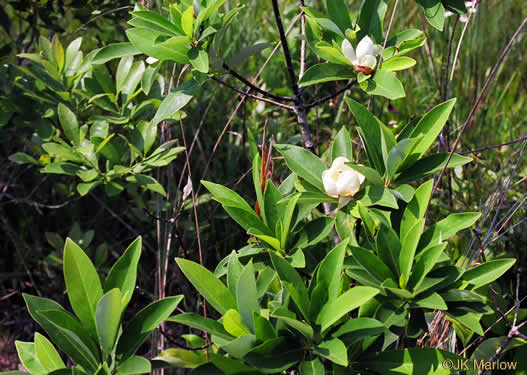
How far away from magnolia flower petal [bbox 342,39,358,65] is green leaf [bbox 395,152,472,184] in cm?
21

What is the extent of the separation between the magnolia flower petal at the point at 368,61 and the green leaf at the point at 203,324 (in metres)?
0.51

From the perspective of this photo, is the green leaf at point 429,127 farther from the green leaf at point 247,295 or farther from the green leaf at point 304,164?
the green leaf at point 247,295

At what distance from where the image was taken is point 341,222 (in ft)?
3.12

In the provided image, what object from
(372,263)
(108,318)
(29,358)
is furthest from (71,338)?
(372,263)

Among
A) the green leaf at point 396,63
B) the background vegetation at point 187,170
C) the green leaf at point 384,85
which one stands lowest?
the background vegetation at point 187,170

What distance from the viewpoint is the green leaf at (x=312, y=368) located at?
31.4 inches

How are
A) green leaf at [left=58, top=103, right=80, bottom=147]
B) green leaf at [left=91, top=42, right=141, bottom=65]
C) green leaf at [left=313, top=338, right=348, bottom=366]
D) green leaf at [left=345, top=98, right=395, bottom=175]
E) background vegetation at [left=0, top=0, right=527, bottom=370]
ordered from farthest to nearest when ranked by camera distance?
background vegetation at [left=0, top=0, right=527, bottom=370]
green leaf at [left=58, top=103, right=80, bottom=147]
green leaf at [left=91, top=42, right=141, bottom=65]
green leaf at [left=345, top=98, right=395, bottom=175]
green leaf at [left=313, top=338, right=348, bottom=366]

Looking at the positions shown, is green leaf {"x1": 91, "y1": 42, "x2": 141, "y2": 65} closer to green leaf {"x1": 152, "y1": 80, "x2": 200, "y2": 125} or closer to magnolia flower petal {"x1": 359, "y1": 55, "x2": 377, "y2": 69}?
green leaf {"x1": 152, "y1": 80, "x2": 200, "y2": 125}

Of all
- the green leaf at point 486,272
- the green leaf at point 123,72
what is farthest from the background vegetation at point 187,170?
the green leaf at point 486,272

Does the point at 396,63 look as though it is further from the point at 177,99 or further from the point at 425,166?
the point at 177,99

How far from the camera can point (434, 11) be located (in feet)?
3.32

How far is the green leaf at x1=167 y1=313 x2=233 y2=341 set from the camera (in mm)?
829

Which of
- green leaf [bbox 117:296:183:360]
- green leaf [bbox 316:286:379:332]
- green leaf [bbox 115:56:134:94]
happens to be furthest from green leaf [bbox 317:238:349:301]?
green leaf [bbox 115:56:134:94]

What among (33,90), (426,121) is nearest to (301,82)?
(426,121)
